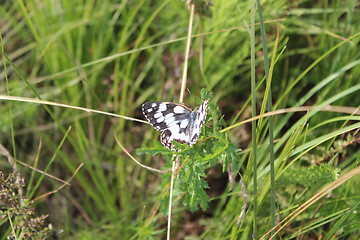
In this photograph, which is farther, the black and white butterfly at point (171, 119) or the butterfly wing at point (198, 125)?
the black and white butterfly at point (171, 119)

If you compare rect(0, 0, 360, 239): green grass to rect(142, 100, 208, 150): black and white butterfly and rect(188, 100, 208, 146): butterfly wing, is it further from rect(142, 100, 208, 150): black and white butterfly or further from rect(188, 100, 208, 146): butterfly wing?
rect(188, 100, 208, 146): butterfly wing

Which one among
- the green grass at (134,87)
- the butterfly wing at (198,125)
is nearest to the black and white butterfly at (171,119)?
the butterfly wing at (198,125)

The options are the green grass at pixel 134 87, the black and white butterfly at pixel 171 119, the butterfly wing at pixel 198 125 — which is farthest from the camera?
the green grass at pixel 134 87

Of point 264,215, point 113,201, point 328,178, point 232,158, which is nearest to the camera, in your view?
point 232,158

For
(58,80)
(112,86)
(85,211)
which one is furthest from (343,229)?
(58,80)

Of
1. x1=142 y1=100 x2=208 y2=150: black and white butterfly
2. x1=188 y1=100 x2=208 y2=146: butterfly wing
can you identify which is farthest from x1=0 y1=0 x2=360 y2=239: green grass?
x1=188 y1=100 x2=208 y2=146: butterfly wing

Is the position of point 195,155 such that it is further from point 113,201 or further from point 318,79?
point 318,79

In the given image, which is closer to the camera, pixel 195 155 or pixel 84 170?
pixel 195 155

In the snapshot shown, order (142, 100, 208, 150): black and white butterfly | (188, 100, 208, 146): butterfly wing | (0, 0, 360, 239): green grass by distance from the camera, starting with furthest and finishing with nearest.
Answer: (0, 0, 360, 239): green grass < (142, 100, 208, 150): black and white butterfly < (188, 100, 208, 146): butterfly wing

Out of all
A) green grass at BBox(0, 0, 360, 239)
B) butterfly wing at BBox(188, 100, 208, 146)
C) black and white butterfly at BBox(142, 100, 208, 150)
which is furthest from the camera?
green grass at BBox(0, 0, 360, 239)

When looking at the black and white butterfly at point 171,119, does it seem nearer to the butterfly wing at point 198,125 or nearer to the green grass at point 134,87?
the butterfly wing at point 198,125

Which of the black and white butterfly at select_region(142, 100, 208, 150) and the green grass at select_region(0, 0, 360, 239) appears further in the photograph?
the green grass at select_region(0, 0, 360, 239)
